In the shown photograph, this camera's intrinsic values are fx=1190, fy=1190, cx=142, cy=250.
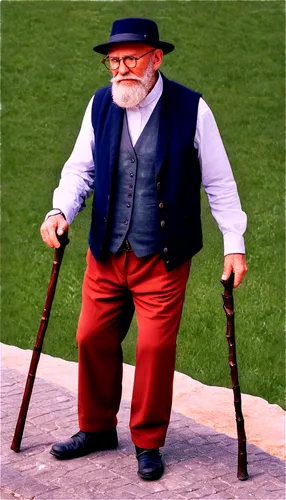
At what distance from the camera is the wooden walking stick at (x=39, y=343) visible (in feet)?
19.8

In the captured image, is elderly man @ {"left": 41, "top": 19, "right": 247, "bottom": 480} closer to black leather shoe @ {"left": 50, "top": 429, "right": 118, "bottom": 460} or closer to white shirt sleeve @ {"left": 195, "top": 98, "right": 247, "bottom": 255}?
white shirt sleeve @ {"left": 195, "top": 98, "right": 247, "bottom": 255}

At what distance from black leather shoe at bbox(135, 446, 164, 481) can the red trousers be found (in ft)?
0.14

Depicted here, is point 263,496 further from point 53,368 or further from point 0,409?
point 53,368

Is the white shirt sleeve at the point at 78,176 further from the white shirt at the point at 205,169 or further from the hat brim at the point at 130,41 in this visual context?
the hat brim at the point at 130,41

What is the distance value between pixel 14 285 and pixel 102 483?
4.64 meters

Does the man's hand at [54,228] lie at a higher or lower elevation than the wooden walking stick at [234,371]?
higher

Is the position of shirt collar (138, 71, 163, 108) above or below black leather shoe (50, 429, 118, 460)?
above

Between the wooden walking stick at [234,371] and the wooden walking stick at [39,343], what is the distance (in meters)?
0.85

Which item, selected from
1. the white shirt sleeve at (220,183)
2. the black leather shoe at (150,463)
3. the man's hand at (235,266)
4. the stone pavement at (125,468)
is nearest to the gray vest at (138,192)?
the white shirt sleeve at (220,183)

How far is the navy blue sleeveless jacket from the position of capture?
18.8 feet

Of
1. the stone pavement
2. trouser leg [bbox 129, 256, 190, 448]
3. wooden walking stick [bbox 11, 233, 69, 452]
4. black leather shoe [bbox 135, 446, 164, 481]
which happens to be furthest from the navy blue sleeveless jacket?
the stone pavement

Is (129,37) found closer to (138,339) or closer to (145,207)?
(145,207)

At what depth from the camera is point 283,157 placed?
1380cm

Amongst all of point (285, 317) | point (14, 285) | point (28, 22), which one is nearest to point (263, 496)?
point (285, 317)
